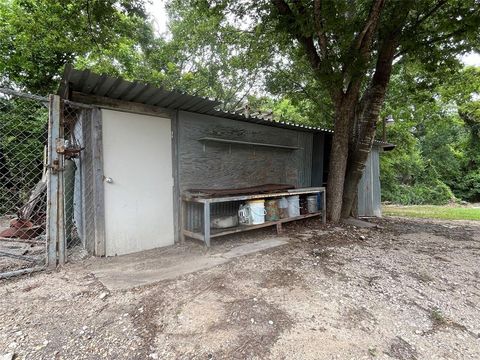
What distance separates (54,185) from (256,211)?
2850 mm

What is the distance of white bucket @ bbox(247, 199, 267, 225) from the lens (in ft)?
14.6

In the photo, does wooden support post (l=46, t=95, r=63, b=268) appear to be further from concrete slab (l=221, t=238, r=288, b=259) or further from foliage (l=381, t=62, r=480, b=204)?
foliage (l=381, t=62, r=480, b=204)

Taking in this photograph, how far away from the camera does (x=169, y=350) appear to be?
67.3 inches

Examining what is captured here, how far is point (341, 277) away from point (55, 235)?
3244 millimetres

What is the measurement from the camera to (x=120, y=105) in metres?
3.64

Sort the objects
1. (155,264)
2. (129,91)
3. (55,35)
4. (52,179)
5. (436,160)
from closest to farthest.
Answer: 1. (52,179)
2. (155,264)
3. (129,91)
4. (55,35)
5. (436,160)

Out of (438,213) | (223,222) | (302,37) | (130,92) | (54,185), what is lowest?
(438,213)

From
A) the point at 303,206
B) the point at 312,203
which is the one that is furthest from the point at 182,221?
the point at 312,203

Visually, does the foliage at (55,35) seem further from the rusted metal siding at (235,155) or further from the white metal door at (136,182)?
the rusted metal siding at (235,155)

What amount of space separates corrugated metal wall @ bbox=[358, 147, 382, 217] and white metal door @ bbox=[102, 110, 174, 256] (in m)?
5.66

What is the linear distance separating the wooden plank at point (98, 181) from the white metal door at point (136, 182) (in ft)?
0.20

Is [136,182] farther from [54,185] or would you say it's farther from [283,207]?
[283,207]

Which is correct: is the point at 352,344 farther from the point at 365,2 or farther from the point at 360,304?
the point at 365,2

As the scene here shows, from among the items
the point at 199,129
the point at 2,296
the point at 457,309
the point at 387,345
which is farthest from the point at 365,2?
the point at 2,296
